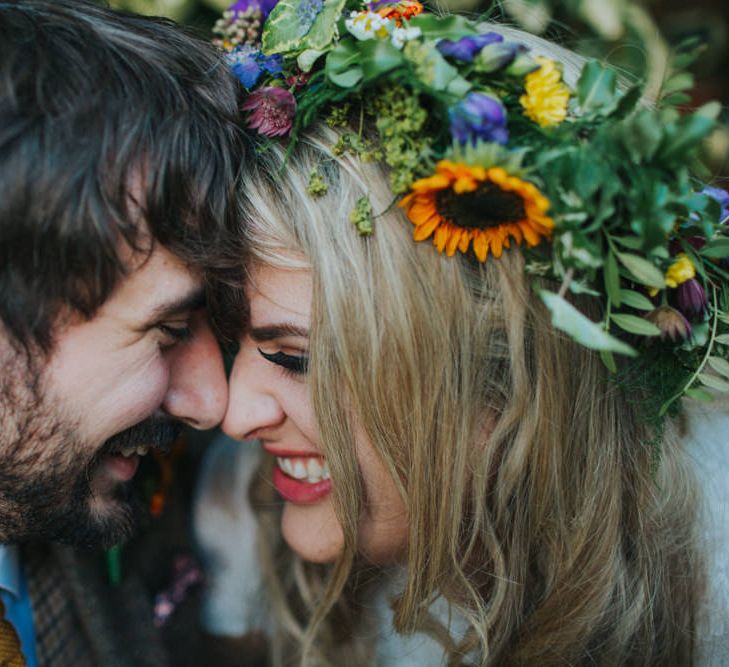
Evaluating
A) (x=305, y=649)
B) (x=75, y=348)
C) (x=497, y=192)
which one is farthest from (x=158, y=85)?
(x=305, y=649)

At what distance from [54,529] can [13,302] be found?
21.8 inches

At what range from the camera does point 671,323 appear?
1.37 m

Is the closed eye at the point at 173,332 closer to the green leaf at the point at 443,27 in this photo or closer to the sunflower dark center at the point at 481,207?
the sunflower dark center at the point at 481,207

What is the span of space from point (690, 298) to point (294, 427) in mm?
884

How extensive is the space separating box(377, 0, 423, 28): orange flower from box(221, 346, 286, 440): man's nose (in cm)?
74

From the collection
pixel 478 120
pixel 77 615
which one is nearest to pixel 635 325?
pixel 478 120

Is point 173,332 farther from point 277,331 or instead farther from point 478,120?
point 478,120

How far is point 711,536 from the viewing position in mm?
1822

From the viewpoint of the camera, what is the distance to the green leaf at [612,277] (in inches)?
50.2

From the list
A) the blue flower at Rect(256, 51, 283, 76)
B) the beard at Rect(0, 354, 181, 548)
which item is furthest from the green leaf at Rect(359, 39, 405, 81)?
the beard at Rect(0, 354, 181, 548)

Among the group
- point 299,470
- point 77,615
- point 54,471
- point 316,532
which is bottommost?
point 77,615

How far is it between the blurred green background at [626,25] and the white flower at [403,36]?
0.81 feet

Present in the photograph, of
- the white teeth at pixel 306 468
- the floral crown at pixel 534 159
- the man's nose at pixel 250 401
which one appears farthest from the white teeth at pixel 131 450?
the floral crown at pixel 534 159

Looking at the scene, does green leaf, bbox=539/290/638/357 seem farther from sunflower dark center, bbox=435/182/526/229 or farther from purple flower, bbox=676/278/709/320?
purple flower, bbox=676/278/709/320
